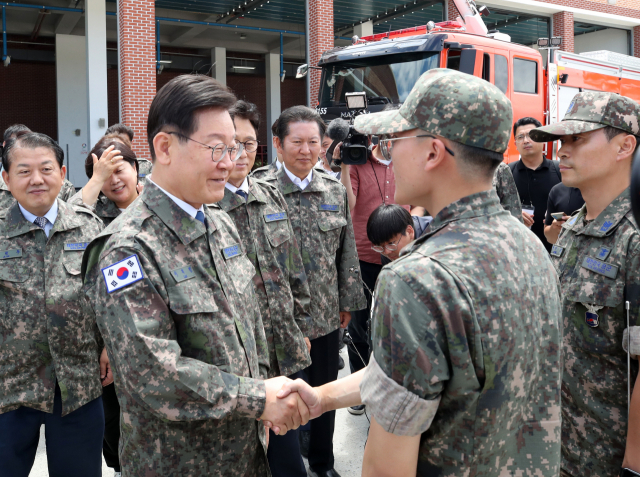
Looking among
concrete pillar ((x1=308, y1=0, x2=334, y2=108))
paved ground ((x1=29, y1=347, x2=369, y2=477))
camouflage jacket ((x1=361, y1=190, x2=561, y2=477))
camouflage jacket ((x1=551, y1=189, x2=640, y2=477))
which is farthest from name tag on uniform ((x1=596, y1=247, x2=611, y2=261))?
concrete pillar ((x1=308, y1=0, x2=334, y2=108))

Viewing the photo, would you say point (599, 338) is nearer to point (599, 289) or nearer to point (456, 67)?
point (599, 289)

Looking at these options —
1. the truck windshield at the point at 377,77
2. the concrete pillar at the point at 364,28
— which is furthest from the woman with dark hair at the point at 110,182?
the concrete pillar at the point at 364,28

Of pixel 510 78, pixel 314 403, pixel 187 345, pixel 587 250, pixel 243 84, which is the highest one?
pixel 243 84

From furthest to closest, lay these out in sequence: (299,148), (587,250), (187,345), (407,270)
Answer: (299,148), (587,250), (187,345), (407,270)

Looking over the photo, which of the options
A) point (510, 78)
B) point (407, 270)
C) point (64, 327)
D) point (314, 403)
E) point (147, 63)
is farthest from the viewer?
point (147, 63)

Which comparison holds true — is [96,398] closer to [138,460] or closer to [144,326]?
[138,460]

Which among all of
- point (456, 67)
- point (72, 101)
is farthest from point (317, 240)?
point (72, 101)

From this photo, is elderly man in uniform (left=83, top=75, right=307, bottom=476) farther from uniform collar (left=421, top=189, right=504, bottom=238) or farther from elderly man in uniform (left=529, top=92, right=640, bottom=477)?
elderly man in uniform (left=529, top=92, right=640, bottom=477)

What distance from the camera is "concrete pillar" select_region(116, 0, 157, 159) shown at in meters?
11.5

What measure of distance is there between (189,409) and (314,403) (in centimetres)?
49

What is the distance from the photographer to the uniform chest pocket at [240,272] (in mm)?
1859

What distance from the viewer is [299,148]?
3.21 meters

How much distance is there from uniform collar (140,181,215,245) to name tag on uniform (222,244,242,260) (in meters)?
0.15

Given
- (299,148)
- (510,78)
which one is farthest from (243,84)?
(299,148)
